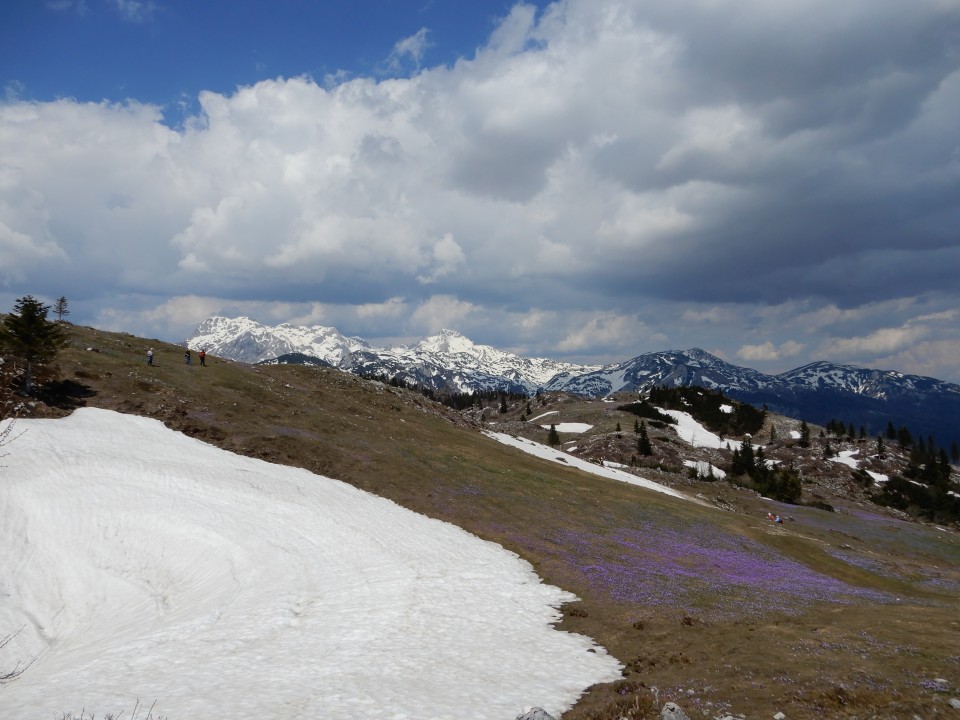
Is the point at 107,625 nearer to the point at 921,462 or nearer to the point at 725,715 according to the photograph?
the point at 725,715

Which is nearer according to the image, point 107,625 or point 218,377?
point 107,625

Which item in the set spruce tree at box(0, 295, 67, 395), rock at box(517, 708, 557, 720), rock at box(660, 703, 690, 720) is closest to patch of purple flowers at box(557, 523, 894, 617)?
Answer: rock at box(660, 703, 690, 720)

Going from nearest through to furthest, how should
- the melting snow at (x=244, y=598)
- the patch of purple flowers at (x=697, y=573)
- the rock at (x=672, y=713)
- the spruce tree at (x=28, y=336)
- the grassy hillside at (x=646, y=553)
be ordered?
the rock at (x=672, y=713), the grassy hillside at (x=646, y=553), the melting snow at (x=244, y=598), the patch of purple flowers at (x=697, y=573), the spruce tree at (x=28, y=336)

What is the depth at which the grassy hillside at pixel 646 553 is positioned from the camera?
1480cm

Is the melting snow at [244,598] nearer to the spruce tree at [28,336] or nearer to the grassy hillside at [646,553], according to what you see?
the grassy hillside at [646,553]

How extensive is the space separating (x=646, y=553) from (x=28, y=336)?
5233 centimetres

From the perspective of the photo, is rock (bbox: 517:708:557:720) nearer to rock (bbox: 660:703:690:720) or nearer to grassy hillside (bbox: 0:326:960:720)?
grassy hillside (bbox: 0:326:960:720)

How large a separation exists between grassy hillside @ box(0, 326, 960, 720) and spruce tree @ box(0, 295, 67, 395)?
2.85 meters

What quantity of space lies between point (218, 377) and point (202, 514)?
4054 centimetres

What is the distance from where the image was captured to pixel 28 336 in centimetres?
4247

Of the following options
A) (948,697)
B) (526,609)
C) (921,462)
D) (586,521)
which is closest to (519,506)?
(586,521)

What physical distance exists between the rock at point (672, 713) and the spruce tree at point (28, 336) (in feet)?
165

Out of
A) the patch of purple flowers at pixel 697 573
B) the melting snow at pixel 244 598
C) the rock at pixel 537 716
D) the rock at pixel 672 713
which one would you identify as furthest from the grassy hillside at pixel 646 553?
the melting snow at pixel 244 598

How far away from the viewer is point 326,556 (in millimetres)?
29016
